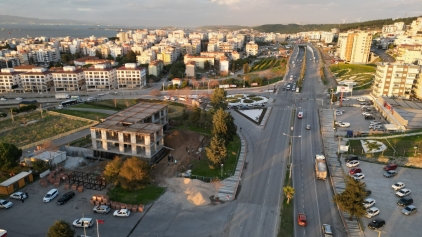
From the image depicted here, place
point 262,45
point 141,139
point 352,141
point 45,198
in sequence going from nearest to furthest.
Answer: point 45,198 → point 141,139 → point 352,141 → point 262,45

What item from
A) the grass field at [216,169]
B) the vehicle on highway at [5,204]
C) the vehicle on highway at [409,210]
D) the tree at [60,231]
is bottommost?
the vehicle on highway at [5,204]

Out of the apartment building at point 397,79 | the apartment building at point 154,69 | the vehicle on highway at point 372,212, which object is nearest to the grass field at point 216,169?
the vehicle on highway at point 372,212

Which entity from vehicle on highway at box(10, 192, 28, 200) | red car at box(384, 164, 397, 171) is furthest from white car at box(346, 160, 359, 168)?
vehicle on highway at box(10, 192, 28, 200)

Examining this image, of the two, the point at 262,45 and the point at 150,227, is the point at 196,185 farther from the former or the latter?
the point at 262,45

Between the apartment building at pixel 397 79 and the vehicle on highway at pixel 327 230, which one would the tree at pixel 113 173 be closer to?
the vehicle on highway at pixel 327 230

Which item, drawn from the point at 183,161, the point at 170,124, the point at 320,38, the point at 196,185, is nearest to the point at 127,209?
the point at 196,185
